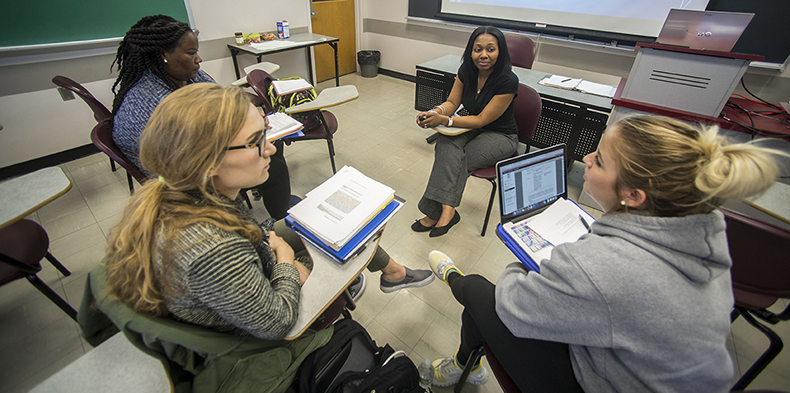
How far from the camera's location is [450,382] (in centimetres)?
133

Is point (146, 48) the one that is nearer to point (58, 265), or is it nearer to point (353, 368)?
point (58, 265)

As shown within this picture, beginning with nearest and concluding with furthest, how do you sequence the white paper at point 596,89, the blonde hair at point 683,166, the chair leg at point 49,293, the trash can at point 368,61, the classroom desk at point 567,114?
the blonde hair at point 683,166 < the chair leg at point 49,293 < the classroom desk at point 567,114 < the white paper at point 596,89 < the trash can at point 368,61

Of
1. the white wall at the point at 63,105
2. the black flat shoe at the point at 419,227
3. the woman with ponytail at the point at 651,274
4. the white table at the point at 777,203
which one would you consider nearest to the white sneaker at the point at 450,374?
the woman with ponytail at the point at 651,274

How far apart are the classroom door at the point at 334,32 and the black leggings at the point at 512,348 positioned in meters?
4.59

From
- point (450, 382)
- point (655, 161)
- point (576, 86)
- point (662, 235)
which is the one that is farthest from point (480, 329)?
point (576, 86)

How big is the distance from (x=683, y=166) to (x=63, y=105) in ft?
13.3

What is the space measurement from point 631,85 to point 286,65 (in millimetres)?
3923

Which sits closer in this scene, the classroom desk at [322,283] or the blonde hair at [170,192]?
the blonde hair at [170,192]

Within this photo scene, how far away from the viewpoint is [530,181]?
1.22 metres

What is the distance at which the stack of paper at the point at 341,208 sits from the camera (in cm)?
101

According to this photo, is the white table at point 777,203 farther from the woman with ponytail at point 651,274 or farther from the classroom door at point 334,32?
the classroom door at point 334,32

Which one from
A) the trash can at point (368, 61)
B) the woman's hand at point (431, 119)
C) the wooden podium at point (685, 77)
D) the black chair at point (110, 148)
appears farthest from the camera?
the trash can at point (368, 61)

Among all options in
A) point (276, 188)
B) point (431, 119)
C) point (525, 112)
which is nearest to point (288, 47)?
point (276, 188)

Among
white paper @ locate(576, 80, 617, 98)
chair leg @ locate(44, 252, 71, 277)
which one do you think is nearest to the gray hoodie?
white paper @ locate(576, 80, 617, 98)
